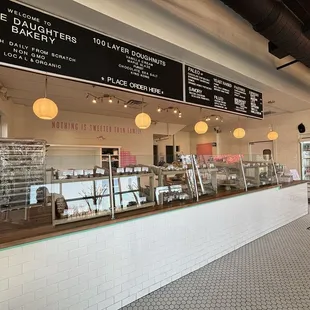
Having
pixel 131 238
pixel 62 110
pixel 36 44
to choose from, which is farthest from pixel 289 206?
pixel 62 110

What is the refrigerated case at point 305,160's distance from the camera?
7.43 meters

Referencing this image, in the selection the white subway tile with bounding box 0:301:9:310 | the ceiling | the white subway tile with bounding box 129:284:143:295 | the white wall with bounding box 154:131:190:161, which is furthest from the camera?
the white wall with bounding box 154:131:190:161

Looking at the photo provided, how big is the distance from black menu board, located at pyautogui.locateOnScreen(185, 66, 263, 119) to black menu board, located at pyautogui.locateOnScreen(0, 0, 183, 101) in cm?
41

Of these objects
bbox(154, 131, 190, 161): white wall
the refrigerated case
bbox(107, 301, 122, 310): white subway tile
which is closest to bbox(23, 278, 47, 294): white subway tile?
bbox(107, 301, 122, 310): white subway tile

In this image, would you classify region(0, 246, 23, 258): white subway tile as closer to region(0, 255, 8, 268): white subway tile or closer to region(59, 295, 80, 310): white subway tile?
region(0, 255, 8, 268): white subway tile

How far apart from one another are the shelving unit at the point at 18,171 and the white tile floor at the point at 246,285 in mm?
1472

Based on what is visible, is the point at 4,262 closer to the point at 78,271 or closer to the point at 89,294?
the point at 78,271

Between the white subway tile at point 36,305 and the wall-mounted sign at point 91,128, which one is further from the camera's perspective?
the wall-mounted sign at point 91,128

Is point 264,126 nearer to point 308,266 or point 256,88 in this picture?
point 256,88

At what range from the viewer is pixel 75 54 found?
7.72ft

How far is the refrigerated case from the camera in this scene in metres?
7.43

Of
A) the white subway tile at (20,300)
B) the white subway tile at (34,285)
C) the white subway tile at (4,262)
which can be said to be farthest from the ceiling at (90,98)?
the white subway tile at (20,300)

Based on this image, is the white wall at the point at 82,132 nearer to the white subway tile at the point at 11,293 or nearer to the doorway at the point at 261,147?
the doorway at the point at 261,147

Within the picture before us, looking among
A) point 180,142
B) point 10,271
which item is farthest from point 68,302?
point 180,142
